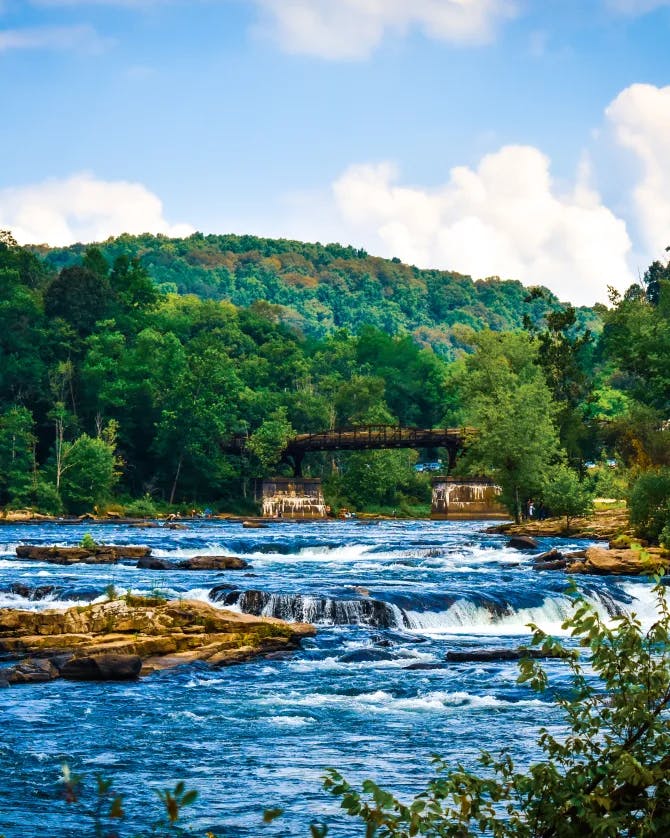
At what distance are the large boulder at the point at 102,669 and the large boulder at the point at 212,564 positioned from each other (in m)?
20.4

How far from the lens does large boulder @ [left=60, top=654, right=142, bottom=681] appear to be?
2427 centimetres

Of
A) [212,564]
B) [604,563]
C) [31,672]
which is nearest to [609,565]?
[604,563]

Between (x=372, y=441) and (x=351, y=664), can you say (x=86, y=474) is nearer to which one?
(x=372, y=441)

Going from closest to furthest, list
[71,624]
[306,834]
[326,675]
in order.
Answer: [306,834], [326,675], [71,624]

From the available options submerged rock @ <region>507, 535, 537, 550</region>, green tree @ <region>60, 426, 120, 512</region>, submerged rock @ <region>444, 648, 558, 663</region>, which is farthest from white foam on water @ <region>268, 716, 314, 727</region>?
green tree @ <region>60, 426, 120, 512</region>

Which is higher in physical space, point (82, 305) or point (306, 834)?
point (82, 305)

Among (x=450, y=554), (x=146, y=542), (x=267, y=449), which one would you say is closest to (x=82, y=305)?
(x=267, y=449)

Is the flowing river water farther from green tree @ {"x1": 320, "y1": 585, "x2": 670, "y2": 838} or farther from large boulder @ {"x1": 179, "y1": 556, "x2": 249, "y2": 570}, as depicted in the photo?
green tree @ {"x1": 320, "y1": 585, "x2": 670, "y2": 838}

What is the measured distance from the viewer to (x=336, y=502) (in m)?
103

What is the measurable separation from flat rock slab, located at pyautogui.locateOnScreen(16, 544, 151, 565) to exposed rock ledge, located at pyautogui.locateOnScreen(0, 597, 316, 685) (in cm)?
1928

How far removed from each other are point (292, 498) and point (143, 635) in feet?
236

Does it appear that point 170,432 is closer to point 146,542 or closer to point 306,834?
point 146,542

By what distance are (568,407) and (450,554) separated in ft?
135

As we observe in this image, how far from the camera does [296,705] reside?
858 inches
